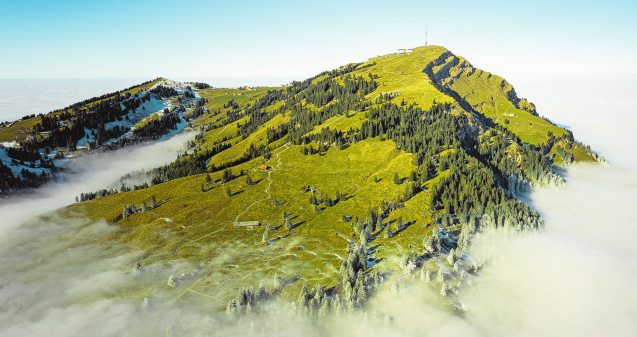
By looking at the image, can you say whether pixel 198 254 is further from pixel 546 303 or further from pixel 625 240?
pixel 625 240

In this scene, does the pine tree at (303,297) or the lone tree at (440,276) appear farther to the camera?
the lone tree at (440,276)

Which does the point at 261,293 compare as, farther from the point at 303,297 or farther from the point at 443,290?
the point at 443,290

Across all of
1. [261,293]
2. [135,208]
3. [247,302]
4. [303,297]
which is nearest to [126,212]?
[135,208]

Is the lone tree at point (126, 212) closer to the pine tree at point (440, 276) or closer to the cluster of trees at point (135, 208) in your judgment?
the cluster of trees at point (135, 208)

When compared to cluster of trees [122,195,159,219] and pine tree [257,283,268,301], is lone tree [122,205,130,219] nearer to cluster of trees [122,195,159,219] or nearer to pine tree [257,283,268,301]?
cluster of trees [122,195,159,219]

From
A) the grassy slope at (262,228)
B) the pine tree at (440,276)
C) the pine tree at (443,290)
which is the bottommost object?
the pine tree at (443,290)

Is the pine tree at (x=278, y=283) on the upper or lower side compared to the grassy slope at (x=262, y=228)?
lower

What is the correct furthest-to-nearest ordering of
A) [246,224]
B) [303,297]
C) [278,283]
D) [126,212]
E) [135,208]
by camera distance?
[135,208]
[126,212]
[246,224]
[278,283]
[303,297]

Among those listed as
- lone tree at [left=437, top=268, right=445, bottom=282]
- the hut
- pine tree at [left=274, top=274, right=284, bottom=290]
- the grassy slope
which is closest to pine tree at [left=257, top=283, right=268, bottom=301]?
pine tree at [left=274, top=274, right=284, bottom=290]

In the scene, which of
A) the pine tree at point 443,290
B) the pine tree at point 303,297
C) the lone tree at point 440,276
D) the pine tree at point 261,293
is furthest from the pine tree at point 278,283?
the lone tree at point 440,276

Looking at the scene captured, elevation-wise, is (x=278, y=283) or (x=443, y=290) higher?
(x=278, y=283)

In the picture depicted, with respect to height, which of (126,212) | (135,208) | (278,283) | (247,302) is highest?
(126,212)
